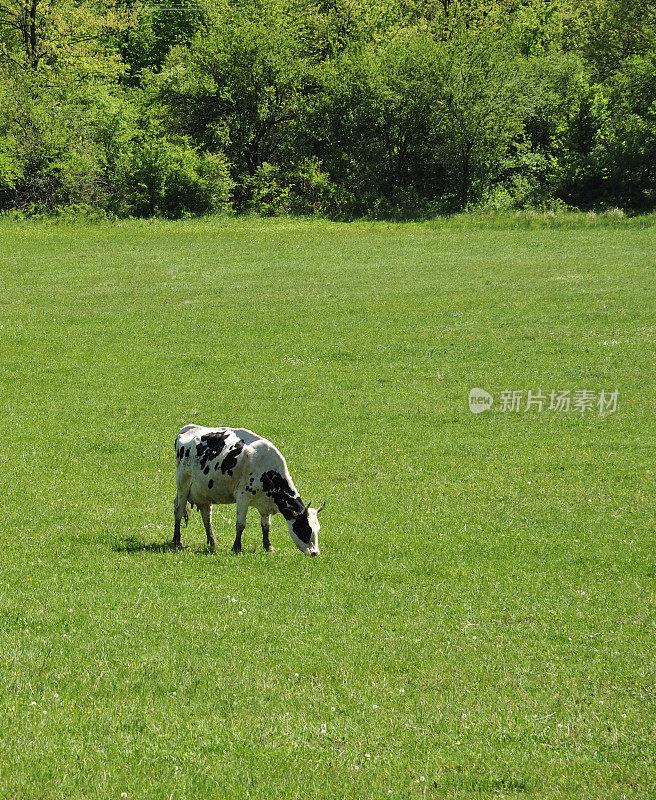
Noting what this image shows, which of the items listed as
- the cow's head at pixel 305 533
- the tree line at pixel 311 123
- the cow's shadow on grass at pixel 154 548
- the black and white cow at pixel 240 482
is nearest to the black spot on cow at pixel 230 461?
the black and white cow at pixel 240 482

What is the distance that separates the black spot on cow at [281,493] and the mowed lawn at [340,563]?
0.85 m

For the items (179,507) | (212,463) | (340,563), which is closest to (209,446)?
(212,463)

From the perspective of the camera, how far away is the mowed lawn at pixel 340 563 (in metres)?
8.56

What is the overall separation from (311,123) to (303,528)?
74.2 metres

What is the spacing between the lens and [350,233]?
6925cm

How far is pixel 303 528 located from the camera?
15.6m

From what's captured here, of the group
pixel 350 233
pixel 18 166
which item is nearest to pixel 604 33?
pixel 350 233

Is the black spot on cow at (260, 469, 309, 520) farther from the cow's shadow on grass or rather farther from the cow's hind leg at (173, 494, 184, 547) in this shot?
the cow's hind leg at (173, 494, 184, 547)

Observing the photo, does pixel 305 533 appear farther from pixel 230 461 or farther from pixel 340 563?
pixel 230 461

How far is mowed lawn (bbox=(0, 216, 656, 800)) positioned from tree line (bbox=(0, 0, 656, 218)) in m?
32.4

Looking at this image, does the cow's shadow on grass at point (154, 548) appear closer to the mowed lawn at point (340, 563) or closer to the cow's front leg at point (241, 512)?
the mowed lawn at point (340, 563)

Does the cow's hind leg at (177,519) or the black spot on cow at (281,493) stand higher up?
the black spot on cow at (281,493)

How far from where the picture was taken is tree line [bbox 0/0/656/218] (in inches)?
2918

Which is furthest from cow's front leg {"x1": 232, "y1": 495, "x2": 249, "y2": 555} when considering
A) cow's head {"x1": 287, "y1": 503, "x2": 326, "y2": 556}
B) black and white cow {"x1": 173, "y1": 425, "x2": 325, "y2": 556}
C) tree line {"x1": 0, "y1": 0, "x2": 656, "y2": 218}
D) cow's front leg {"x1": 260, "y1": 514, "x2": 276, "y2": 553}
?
tree line {"x1": 0, "y1": 0, "x2": 656, "y2": 218}
